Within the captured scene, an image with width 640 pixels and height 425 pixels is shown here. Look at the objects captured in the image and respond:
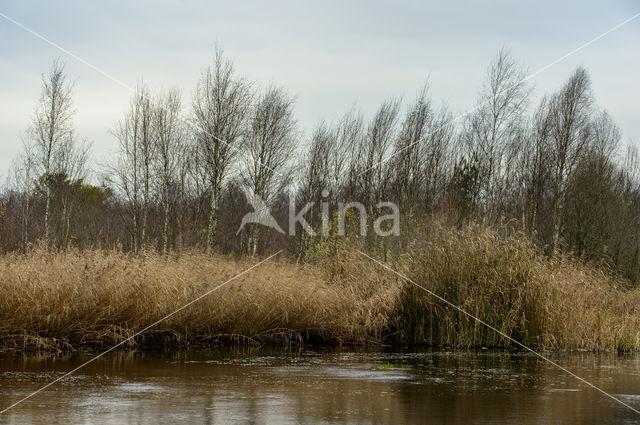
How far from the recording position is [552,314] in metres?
13.7

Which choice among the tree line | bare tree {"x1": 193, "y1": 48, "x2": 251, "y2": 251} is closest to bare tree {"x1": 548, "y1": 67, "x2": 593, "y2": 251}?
the tree line

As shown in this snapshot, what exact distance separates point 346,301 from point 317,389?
6.01 meters

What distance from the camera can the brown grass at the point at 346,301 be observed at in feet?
42.5

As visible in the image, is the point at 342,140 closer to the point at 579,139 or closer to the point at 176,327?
the point at 579,139

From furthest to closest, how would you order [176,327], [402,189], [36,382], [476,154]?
[476,154], [402,189], [176,327], [36,382]

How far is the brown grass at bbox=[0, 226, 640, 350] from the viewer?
1297 cm

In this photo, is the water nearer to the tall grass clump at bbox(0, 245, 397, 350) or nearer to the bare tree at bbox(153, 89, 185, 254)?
the tall grass clump at bbox(0, 245, 397, 350)

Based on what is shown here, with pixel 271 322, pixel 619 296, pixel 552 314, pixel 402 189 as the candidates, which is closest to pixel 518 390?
pixel 552 314

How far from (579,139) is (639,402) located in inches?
1174

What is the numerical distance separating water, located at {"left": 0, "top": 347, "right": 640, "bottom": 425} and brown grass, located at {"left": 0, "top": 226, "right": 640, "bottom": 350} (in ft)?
3.59

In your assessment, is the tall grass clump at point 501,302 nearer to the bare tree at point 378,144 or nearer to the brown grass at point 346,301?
the brown grass at point 346,301

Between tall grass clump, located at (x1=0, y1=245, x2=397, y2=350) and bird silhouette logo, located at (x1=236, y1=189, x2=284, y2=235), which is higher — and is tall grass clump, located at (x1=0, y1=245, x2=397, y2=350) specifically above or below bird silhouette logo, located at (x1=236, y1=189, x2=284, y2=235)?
below
